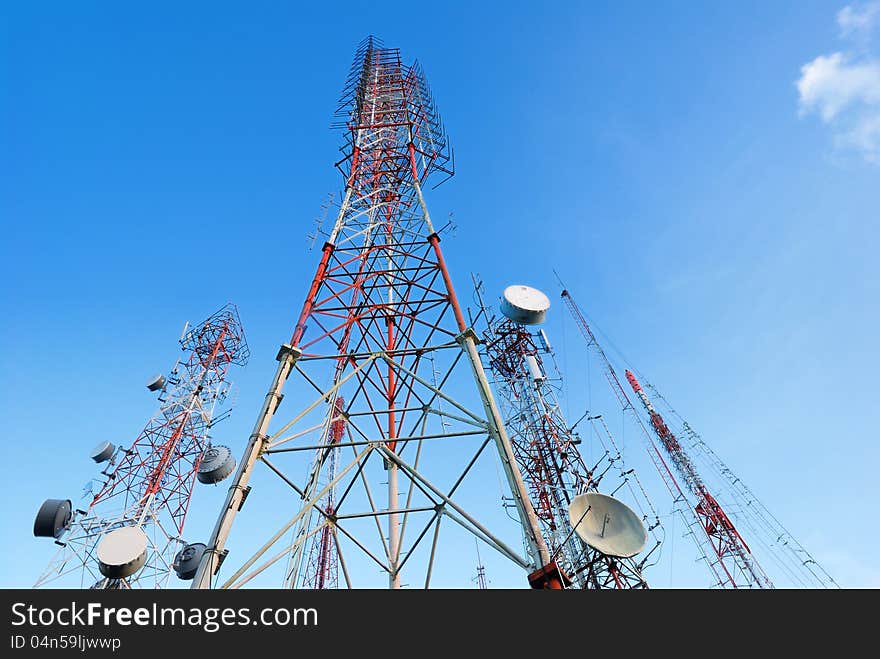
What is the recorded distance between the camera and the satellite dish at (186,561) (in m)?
22.0

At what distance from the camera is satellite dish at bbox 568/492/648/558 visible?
32.4 ft

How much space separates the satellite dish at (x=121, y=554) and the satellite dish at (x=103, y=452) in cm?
935

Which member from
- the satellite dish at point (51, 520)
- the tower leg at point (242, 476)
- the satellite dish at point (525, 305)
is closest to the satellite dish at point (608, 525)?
the tower leg at point (242, 476)

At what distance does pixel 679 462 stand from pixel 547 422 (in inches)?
579

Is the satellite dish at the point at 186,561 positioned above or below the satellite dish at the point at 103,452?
below

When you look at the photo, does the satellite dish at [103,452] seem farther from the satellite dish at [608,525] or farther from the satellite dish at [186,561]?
the satellite dish at [608,525]

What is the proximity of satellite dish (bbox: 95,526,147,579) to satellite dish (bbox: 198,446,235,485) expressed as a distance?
660 cm

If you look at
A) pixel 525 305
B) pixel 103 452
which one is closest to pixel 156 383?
pixel 103 452

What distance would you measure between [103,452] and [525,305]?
77.1 ft

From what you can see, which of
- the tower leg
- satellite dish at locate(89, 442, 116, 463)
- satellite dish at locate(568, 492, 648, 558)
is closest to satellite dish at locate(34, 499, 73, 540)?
satellite dish at locate(89, 442, 116, 463)

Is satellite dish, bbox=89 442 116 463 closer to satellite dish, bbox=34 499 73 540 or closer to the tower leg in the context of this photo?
satellite dish, bbox=34 499 73 540

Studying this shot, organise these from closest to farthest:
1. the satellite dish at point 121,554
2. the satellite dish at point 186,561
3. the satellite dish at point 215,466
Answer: the satellite dish at point 121,554
the satellite dish at point 186,561
the satellite dish at point 215,466
